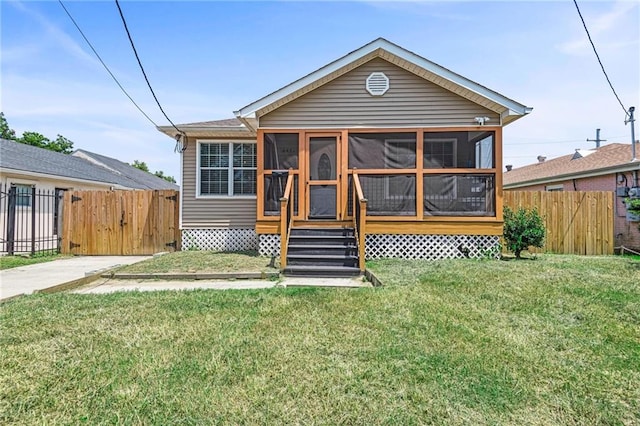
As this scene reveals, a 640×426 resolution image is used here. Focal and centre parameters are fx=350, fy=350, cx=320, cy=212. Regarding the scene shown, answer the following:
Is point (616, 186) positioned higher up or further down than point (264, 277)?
higher up

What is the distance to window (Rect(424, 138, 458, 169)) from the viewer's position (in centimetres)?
816

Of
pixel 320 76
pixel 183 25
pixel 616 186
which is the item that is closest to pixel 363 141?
pixel 320 76

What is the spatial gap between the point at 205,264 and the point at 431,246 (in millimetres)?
5009

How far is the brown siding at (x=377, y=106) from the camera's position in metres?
8.14

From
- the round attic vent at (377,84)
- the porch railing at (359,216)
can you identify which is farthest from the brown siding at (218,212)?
the round attic vent at (377,84)

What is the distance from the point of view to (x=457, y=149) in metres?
8.30

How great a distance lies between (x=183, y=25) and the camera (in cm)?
902

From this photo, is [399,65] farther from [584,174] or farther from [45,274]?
[584,174]

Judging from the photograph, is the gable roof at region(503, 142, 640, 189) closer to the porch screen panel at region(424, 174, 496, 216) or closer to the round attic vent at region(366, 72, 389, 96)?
the porch screen panel at region(424, 174, 496, 216)

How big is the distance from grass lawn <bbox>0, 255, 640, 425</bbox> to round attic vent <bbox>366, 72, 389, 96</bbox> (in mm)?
5211

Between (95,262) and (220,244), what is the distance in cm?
300

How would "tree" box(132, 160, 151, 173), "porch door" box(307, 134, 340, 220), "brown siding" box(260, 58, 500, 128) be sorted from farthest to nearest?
"tree" box(132, 160, 151, 173) < "porch door" box(307, 134, 340, 220) < "brown siding" box(260, 58, 500, 128)

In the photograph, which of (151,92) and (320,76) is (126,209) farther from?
(320,76)

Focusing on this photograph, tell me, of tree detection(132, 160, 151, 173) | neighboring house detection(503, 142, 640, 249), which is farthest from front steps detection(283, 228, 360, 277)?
tree detection(132, 160, 151, 173)
